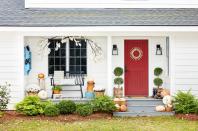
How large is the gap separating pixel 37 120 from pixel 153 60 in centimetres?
579

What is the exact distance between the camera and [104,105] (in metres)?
18.6

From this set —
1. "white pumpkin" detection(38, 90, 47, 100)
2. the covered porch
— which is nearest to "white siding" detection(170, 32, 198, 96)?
the covered porch

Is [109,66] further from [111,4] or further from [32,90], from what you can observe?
[32,90]

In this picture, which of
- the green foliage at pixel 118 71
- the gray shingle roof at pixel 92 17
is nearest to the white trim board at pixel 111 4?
the gray shingle roof at pixel 92 17

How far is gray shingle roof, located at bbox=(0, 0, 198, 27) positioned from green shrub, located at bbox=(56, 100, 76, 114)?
280 cm

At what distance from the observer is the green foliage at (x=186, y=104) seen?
18969 mm

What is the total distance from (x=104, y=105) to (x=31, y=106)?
2.51 meters

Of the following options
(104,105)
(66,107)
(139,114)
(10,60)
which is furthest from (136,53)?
(10,60)

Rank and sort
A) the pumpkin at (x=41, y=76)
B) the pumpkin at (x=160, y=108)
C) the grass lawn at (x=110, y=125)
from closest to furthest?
the grass lawn at (x=110, y=125) < the pumpkin at (x=160, y=108) < the pumpkin at (x=41, y=76)

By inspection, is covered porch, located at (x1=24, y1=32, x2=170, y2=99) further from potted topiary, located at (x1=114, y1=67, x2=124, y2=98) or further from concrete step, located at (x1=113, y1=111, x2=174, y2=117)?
concrete step, located at (x1=113, y1=111, x2=174, y2=117)

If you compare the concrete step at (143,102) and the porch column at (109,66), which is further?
the concrete step at (143,102)

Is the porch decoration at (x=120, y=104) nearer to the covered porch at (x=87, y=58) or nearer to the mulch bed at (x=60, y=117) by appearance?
the mulch bed at (x=60, y=117)

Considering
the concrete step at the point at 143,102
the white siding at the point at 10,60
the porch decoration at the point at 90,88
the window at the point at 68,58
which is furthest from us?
the window at the point at 68,58

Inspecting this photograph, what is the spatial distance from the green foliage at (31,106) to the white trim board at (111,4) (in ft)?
13.4
